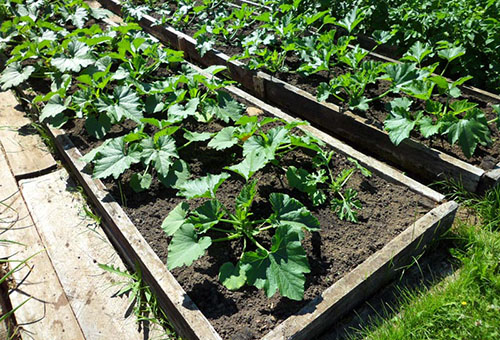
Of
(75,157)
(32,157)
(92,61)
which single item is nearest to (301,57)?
(92,61)

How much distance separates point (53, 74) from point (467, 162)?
3.47 metres

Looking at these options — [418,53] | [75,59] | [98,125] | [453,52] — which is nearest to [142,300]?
[98,125]

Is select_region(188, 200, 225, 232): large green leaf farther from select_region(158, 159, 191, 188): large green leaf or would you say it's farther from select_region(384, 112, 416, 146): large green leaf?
select_region(384, 112, 416, 146): large green leaf

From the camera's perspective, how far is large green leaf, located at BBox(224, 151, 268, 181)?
2469 mm

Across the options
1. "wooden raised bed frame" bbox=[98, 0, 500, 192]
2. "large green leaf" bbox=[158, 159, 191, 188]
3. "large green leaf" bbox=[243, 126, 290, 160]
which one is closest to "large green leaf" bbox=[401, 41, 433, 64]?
"wooden raised bed frame" bbox=[98, 0, 500, 192]

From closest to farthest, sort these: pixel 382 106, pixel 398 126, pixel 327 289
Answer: pixel 327 289 < pixel 398 126 < pixel 382 106

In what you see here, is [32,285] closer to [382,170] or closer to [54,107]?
[54,107]

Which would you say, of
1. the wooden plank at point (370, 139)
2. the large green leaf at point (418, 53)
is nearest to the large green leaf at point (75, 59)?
the wooden plank at point (370, 139)

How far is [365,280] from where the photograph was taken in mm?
2295

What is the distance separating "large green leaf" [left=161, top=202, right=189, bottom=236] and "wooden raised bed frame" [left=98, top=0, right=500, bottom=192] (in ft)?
5.33

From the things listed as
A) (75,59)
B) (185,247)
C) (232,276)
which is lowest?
(232,276)

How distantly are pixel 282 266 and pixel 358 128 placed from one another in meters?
1.73

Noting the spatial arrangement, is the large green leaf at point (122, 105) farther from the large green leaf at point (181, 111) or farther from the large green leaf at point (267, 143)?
the large green leaf at point (267, 143)

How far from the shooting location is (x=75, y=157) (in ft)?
10.9
